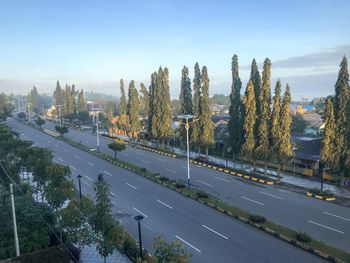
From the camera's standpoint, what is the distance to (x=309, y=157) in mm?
41969

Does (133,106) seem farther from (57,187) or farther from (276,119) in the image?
Answer: (57,187)

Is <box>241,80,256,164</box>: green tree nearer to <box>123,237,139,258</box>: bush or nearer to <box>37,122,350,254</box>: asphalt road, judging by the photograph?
<box>37,122,350,254</box>: asphalt road

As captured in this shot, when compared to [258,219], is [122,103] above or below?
above

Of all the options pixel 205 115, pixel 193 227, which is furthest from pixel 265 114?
pixel 193 227

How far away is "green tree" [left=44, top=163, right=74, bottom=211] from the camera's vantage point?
2234cm

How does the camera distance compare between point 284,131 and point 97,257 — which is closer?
point 97,257

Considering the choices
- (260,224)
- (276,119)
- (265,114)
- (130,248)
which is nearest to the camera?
(130,248)

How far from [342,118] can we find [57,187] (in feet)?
96.8

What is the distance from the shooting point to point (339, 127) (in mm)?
34344

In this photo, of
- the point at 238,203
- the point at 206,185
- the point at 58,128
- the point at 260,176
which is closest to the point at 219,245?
the point at 238,203

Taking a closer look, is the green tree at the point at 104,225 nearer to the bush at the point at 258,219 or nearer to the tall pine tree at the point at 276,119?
the bush at the point at 258,219

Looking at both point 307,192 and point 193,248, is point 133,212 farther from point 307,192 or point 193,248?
point 307,192

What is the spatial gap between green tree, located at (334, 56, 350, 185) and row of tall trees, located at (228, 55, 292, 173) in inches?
201

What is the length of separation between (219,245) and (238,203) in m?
9.13
